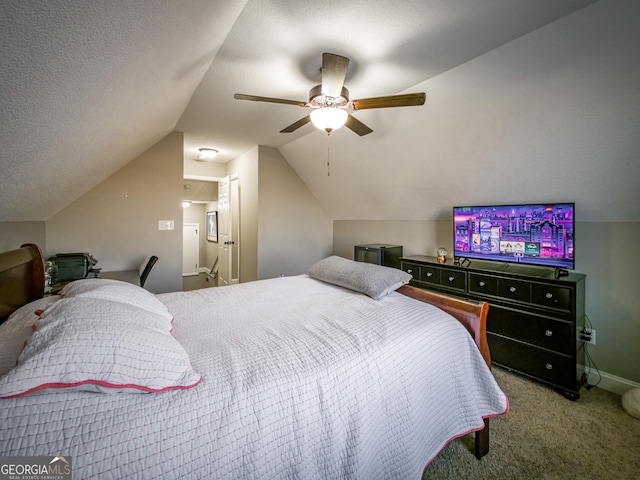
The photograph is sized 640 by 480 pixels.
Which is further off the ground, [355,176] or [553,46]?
[553,46]

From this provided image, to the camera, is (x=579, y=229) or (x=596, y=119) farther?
(x=579, y=229)

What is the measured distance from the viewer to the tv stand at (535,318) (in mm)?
2115

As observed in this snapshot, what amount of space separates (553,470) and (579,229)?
193 centimetres

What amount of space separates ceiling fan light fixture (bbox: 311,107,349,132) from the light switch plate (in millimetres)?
2471

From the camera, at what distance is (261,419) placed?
884 millimetres

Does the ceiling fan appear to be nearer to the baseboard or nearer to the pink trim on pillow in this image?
the pink trim on pillow

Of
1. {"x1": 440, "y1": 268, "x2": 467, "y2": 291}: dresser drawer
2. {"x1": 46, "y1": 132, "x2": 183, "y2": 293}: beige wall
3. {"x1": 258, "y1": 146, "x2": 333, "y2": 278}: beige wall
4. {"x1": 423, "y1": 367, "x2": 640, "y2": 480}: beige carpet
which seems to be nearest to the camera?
{"x1": 423, "y1": 367, "x2": 640, "y2": 480}: beige carpet

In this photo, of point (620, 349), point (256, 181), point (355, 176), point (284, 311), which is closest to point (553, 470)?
point (620, 349)

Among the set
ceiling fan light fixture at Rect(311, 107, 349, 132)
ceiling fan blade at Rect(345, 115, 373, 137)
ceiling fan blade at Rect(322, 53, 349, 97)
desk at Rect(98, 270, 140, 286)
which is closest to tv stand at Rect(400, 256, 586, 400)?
ceiling fan blade at Rect(345, 115, 373, 137)

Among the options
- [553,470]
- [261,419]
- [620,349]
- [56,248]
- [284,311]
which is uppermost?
[56,248]

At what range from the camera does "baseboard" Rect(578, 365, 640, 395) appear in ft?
7.06

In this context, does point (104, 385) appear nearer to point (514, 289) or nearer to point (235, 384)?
point (235, 384)

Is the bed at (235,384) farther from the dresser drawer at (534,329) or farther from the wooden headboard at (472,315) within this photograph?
the dresser drawer at (534,329)

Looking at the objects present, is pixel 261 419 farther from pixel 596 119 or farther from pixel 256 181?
pixel 256 181
